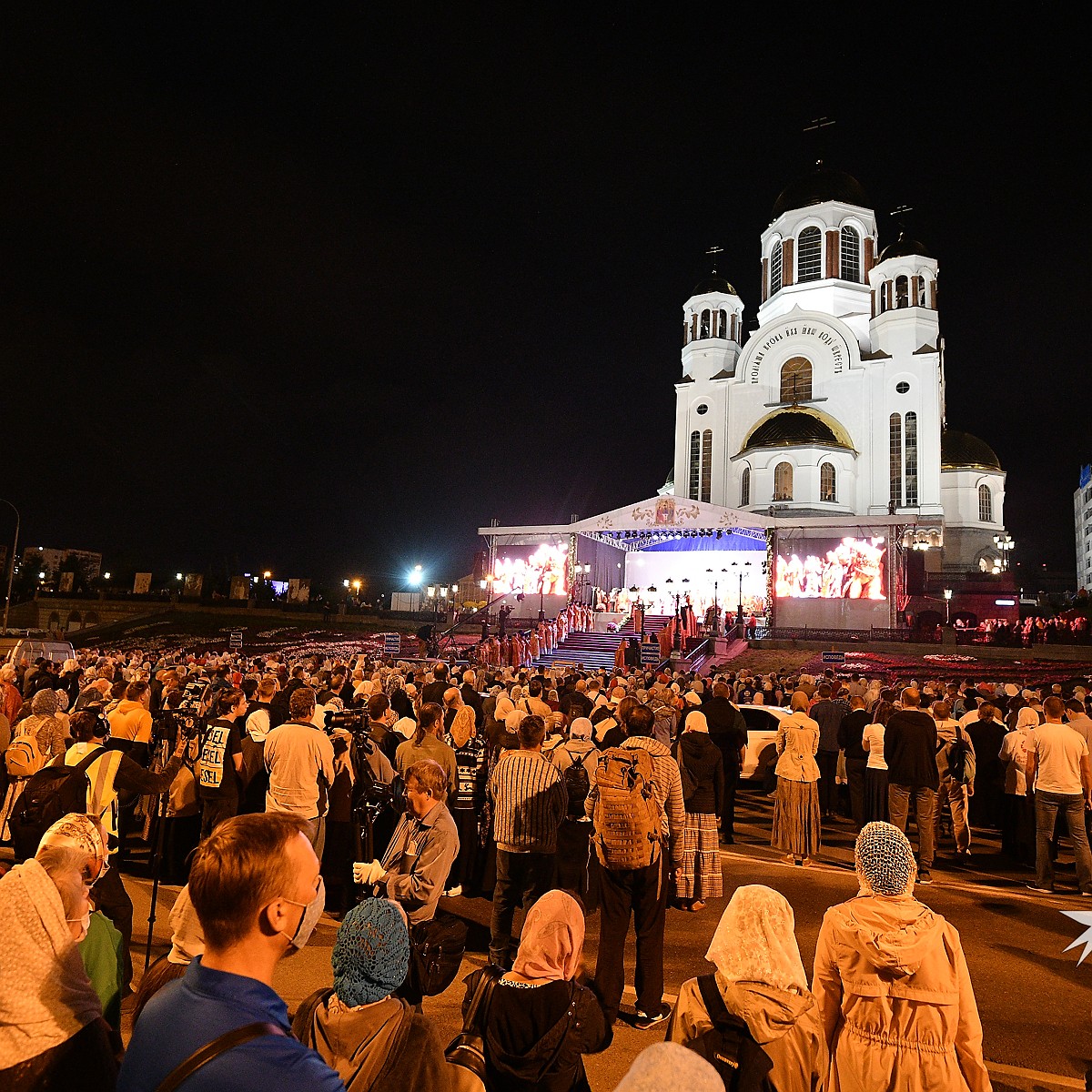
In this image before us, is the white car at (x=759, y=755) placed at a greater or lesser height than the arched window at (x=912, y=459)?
lesser

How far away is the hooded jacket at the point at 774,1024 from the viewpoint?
7.84 feet

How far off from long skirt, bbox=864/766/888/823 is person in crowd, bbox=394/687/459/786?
4670 millimetres

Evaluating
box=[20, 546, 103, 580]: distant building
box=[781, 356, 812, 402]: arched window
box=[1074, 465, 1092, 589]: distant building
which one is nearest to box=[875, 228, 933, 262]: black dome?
box=[781, 356, 812, 402]: arched window

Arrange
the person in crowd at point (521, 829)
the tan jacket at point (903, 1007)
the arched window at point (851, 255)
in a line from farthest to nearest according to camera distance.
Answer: the arched window at point (851, 255), the person in crowd at point (521, 829), the tan jacket at point (903, 1007)

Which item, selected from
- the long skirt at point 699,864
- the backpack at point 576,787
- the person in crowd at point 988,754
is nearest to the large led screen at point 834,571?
the person in crowd at point 988,754

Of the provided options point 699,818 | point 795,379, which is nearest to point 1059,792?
point 699,818

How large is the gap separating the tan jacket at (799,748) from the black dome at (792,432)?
31.5 meters

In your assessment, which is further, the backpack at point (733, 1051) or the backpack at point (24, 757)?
the backpack at point (24, 757)

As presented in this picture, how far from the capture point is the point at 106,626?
126 ft

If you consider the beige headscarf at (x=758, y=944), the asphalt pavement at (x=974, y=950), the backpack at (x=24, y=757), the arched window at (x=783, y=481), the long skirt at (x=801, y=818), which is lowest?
the asphalt pavement at (x=974, y=950)

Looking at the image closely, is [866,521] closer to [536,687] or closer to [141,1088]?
[536,687]

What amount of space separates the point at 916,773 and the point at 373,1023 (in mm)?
6513

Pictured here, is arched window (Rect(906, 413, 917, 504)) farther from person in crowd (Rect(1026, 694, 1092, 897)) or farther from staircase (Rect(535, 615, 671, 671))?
person in crowd (Rect(1026, 694, 1092, 897))

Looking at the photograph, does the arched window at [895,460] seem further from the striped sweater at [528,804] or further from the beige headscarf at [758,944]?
the beige headscarf at [758,944]
